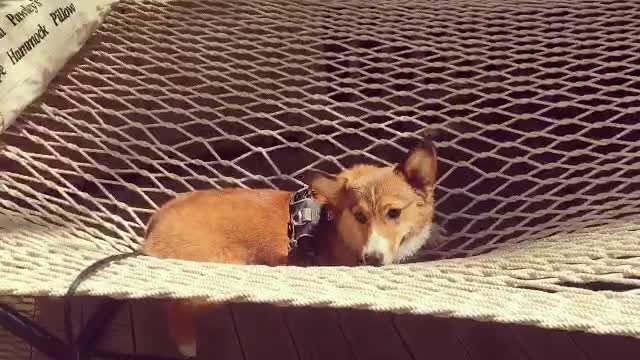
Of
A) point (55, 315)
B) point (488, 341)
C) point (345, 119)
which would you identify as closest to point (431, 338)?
point (488, 341)

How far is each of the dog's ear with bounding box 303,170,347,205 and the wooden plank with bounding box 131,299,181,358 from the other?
407mm

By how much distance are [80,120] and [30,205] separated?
0.95 feet

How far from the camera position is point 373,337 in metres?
1.53

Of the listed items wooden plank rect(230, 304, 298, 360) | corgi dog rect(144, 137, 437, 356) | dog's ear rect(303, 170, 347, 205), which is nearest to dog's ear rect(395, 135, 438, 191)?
corgi dog rect(144, 137, 437, 356)

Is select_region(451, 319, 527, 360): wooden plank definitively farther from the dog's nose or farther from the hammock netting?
the dog's nose

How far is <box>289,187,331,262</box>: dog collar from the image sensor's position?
130 centimetres

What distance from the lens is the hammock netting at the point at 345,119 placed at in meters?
1.29

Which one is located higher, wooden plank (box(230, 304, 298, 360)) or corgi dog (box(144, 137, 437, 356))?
corgi dog (box(144, 137, 437, 356))

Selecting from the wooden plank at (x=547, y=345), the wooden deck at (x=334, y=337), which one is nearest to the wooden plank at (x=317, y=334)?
the wooden deck at (x=334, y=337)

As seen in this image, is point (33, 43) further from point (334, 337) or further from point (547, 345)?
point (547, 345)

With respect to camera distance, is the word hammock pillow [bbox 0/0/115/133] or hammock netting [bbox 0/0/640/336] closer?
hammock netting [bbox 0/0/640/336]

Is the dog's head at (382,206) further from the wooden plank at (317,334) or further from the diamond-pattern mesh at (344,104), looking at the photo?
Result: the wooden plank at (317,334)

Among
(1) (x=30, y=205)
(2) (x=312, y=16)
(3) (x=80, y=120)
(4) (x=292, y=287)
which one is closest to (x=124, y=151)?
(3) (x=80, y=120)

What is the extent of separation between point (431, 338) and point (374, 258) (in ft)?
1.14
